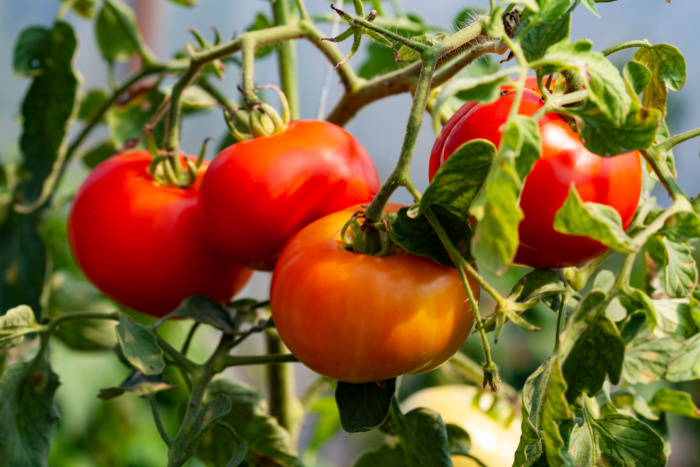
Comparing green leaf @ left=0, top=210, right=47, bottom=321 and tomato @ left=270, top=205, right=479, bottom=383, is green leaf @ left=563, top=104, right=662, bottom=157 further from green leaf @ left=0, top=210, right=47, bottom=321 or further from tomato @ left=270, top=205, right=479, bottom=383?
green leaf @ left=0, top=210, right=47, bottom=321

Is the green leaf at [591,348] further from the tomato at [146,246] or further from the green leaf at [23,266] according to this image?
the green leaf at [23,266]

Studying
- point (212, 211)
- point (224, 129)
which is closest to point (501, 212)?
point (212, 211)

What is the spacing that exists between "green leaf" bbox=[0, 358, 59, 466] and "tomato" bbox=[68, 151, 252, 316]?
0.27 ft

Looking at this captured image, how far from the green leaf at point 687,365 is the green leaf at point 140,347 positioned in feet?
0.94

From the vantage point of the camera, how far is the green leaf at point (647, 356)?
0.43m

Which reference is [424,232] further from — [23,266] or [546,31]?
[23,266]

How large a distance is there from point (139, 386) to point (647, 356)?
13.4 inches

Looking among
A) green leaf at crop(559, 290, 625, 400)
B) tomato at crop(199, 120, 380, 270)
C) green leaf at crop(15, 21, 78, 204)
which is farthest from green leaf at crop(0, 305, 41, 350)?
green leaf at crop(559, 290, 625, 400)

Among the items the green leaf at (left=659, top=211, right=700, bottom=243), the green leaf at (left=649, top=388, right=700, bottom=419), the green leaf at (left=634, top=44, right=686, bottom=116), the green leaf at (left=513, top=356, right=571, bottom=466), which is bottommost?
the green leaf at (left=649, top=388, right=700, bottom=419)

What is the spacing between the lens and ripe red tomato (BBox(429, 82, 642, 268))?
13.1 inches

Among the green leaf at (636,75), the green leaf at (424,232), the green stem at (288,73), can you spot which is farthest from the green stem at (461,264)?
the green stem at (288,73)

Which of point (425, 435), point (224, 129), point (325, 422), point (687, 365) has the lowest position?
point (325, 422)

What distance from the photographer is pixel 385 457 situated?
547 mm

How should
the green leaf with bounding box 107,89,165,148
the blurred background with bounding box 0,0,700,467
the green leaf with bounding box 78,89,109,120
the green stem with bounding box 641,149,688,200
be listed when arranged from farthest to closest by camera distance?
the blurred background with bounding box 0,0,700,467 → the green leaf with bounding box 78,89,109,120 → the green leaf with bounding box 107,89,165,148 → the green stem with bounding box 641,149,688,200
